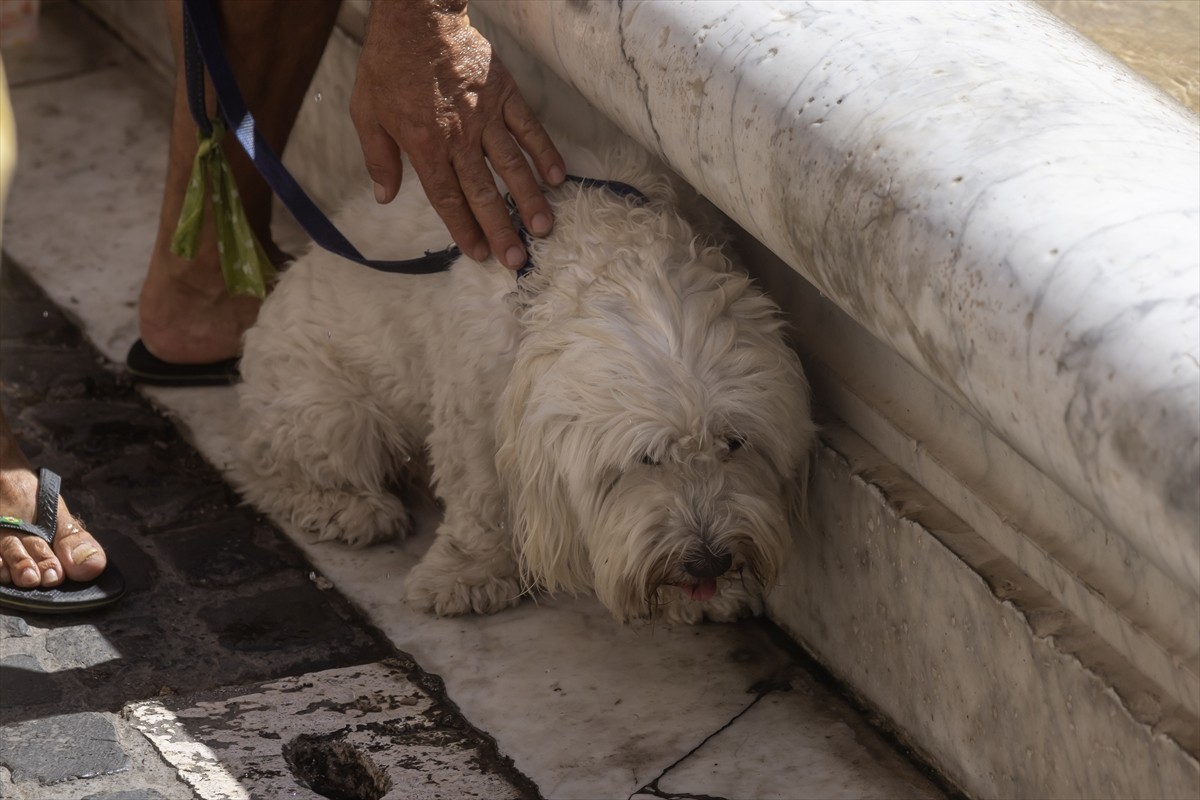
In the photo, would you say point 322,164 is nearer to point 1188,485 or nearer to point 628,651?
point 628,651

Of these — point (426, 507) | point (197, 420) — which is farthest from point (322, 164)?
point (426, 507)

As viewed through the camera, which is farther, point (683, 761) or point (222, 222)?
point (222, 222)

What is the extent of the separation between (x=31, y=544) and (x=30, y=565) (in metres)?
0.07

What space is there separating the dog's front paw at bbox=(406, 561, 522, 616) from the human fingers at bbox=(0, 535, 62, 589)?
0.71 meters

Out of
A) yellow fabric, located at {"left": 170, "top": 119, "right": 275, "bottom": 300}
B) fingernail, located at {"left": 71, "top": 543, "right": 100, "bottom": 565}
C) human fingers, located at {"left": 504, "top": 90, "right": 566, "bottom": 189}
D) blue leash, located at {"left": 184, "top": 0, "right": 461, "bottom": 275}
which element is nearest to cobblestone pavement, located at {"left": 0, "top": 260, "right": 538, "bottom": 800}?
fingernail, located at {"left": 71, "top": 543, "right": 100, "bottom": 565}

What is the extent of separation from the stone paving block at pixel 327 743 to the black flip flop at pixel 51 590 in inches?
15.5

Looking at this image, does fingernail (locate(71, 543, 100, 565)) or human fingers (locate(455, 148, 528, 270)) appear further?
fingernail (locate(71, 543, 100, 565))

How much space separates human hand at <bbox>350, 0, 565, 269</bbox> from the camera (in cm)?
279

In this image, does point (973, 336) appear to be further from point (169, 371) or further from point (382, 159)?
point (169, 371)

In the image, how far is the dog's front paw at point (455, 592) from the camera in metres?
3.10

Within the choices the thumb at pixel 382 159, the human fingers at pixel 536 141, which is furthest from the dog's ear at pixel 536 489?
the thumb at pixel 382 159

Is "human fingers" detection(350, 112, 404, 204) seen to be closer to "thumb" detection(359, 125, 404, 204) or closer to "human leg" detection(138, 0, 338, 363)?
"thumb" detection(359, 125, 404, 204)

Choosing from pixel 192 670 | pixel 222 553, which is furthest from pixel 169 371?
pixel 192 670

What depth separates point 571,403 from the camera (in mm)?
2486
